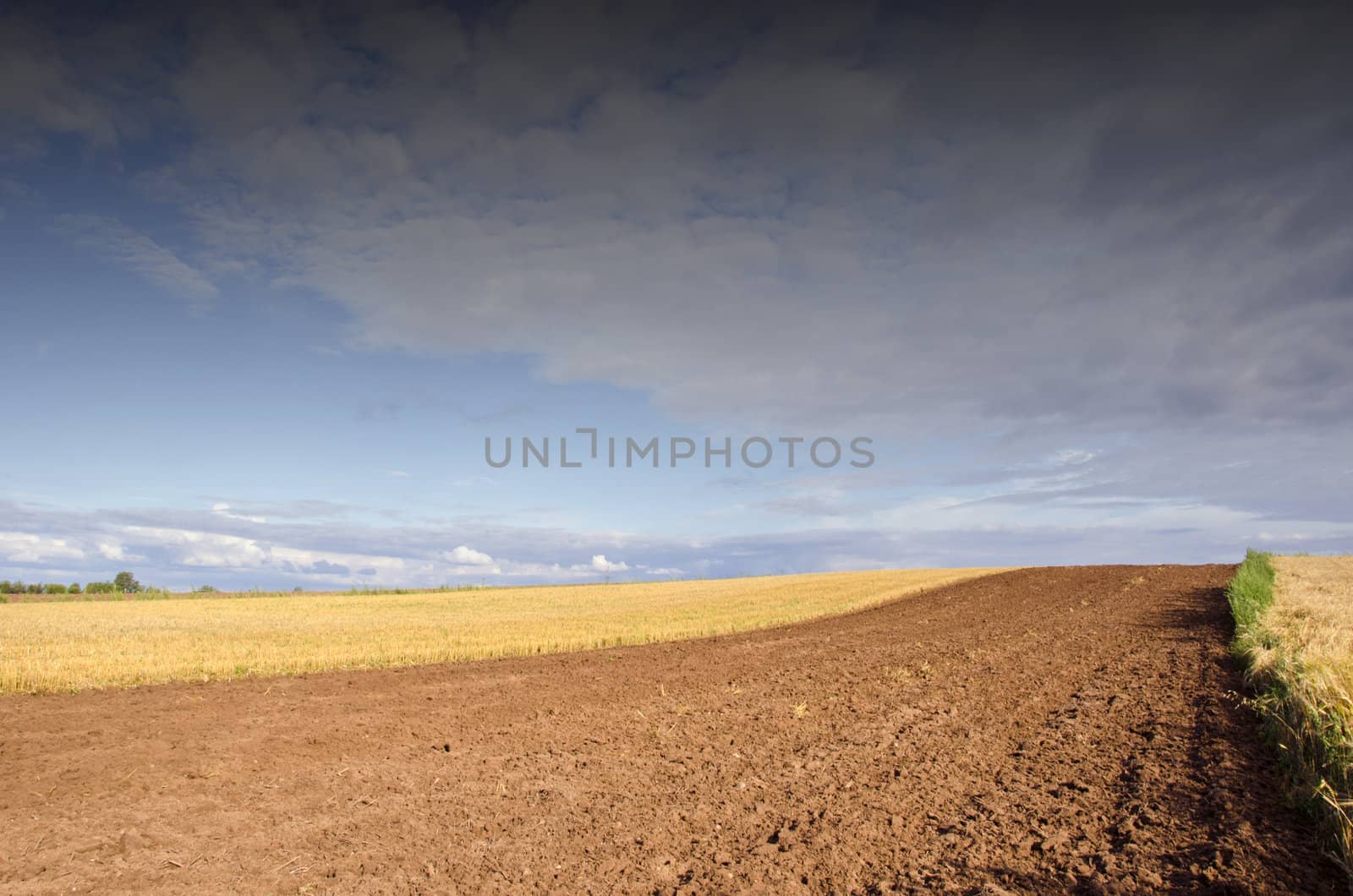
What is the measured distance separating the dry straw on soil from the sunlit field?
14.8 m

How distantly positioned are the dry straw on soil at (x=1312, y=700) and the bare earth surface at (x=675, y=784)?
0.99 feet

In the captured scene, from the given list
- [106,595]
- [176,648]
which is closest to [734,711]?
[176,648]

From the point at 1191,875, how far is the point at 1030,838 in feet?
3.97

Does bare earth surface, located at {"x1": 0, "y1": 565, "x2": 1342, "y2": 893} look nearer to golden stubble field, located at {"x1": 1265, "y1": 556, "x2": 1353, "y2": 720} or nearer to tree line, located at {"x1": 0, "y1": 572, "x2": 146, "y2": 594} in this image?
golden stubble field, located at {"x1": 1265, "y1": 556, "x2": 1353, "y2": 720}

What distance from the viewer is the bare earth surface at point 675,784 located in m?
6.21

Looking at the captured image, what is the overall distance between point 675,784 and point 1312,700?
7110mm

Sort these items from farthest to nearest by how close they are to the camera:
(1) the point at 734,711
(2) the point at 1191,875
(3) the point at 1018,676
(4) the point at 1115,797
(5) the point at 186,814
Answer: (3) the point at 1018,676 < (1) the point at 734,711 < (5) the point at 186,814 < (4) the point at 1115,797 < (2) the point at 1191,875

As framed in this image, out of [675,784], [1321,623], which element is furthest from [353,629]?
[1321,623]

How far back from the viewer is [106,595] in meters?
55.9

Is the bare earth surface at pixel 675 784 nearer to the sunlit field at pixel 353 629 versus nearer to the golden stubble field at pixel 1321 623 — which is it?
the golden stubble field at pixel 1321 623

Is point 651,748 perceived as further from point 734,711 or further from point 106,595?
point 106,595

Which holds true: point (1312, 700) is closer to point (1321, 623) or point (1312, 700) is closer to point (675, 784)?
point (675, 784)

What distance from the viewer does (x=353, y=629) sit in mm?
25969

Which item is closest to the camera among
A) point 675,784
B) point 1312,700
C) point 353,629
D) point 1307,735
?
point 1307,735
